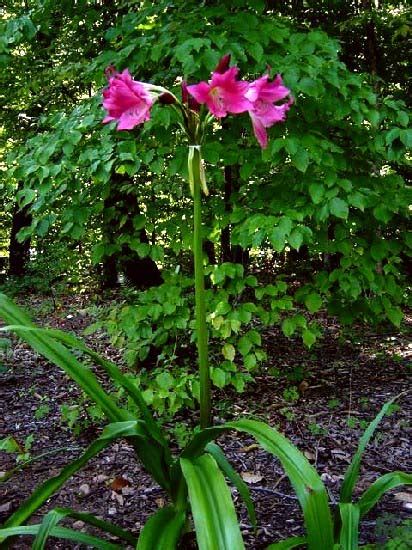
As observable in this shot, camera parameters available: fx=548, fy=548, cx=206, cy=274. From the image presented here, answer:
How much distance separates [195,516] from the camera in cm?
105

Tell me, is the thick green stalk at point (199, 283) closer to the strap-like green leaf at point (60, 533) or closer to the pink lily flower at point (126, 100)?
the pink lily flower at point (126, 100)

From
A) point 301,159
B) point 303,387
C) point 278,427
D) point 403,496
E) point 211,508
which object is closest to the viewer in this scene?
point 211,508

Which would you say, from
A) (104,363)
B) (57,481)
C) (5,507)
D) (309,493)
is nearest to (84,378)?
(104,363)

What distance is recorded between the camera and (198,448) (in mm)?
1325

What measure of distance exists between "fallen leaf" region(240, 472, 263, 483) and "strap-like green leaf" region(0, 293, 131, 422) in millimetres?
937

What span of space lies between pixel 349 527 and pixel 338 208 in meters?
1.15

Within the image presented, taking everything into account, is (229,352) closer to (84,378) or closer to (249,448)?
(249,448)

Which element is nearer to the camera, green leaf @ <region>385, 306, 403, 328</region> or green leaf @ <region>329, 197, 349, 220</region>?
green leaf @ <region>329, 197, 349, 220</region>

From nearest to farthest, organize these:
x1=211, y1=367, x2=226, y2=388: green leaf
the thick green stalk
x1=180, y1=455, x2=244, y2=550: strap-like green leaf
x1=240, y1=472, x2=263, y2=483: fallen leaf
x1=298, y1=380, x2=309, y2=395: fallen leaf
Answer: x1=180, y1=455, x2=244, y2=550: strap-like green leaf < the thick green stalk < x1=240, y1=472, x2=263, y2=483: fallen leaf < x1=211, y1=367, x2=226, y2=388: green leaf < x1=298, y1=380, x2=309, y2=395: fallen leaf

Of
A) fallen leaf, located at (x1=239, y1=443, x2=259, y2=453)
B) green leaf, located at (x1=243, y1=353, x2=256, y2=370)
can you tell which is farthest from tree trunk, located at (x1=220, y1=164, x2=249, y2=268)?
fallen leaf, located at (x1=239, y1=443, x2=259, y2=453)

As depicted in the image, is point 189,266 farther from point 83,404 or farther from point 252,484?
point 252,484

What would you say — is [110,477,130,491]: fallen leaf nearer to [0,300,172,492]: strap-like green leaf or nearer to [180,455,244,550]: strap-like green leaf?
[0,300,172,492]: strap-like green leaf

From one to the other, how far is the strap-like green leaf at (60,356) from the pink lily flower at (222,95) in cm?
65

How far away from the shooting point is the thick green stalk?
1225 millimetres
